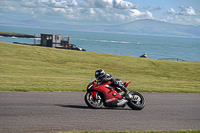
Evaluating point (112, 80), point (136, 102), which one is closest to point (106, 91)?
point (112, 80)

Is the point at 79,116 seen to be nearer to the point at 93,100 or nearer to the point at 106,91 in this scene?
the point at 93,100

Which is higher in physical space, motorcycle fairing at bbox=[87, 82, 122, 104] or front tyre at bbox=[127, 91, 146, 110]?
motorcycle fairing at bbox=[87, 82, 122, 104]

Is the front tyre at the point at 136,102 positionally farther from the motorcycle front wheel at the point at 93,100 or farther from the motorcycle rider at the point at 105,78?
the motorcycle front wheel at the point at 93,100

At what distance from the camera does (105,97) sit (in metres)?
10.3

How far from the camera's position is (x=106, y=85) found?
34.0ft

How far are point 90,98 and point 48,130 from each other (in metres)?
3.35

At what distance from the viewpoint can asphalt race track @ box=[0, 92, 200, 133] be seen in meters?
7.75

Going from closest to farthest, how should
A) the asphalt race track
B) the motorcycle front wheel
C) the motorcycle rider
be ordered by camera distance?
the asphalt race track < the motorcycle rider < the motorcycle front wheel

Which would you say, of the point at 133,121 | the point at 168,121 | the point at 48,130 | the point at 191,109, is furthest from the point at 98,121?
the point at 191,109

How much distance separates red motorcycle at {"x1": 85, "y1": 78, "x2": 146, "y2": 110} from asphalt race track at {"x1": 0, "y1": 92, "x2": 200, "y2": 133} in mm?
242

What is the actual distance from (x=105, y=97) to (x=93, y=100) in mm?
504

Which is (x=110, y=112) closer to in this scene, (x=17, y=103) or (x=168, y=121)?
(x=168, y=121)

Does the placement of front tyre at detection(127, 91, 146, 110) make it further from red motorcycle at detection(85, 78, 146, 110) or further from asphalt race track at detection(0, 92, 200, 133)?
asphalt race track at detection(0, 92, 200, 133)

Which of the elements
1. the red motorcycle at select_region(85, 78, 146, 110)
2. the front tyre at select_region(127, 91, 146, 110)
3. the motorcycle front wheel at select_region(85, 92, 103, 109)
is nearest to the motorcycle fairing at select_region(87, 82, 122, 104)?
the red motorcycle at select_region(85, 78, 146, 110)
